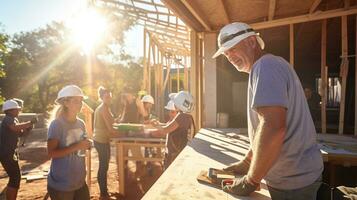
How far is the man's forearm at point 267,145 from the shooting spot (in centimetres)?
160

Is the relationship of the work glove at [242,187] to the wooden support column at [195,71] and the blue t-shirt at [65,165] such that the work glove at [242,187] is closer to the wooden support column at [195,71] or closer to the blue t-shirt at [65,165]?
the blue t-shirt at [65,165]

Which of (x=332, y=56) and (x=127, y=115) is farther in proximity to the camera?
(x=332, y=56)

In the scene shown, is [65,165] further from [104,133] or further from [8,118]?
[8,118]

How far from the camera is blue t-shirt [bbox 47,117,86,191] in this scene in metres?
3.38

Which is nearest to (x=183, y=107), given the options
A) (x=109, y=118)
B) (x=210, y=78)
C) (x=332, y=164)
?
(x=109, y=118)

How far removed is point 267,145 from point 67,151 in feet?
8.42

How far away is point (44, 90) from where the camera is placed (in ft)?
88.0

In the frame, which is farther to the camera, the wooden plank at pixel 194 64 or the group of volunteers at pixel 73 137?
the wooden plank at pixel 194 64

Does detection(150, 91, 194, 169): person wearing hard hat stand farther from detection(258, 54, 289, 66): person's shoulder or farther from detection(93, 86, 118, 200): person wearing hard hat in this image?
detection(258, 54, 289, 66): person's shoulder

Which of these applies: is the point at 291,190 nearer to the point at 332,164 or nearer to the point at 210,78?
the point at 332,164

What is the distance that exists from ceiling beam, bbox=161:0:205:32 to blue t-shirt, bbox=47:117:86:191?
2.57 m

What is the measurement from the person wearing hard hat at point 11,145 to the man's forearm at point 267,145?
4891mm

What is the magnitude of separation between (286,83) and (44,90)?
28304 millimetres

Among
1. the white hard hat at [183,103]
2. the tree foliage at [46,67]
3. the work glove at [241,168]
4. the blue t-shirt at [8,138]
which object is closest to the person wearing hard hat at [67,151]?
the white hard hat at [183,103]
